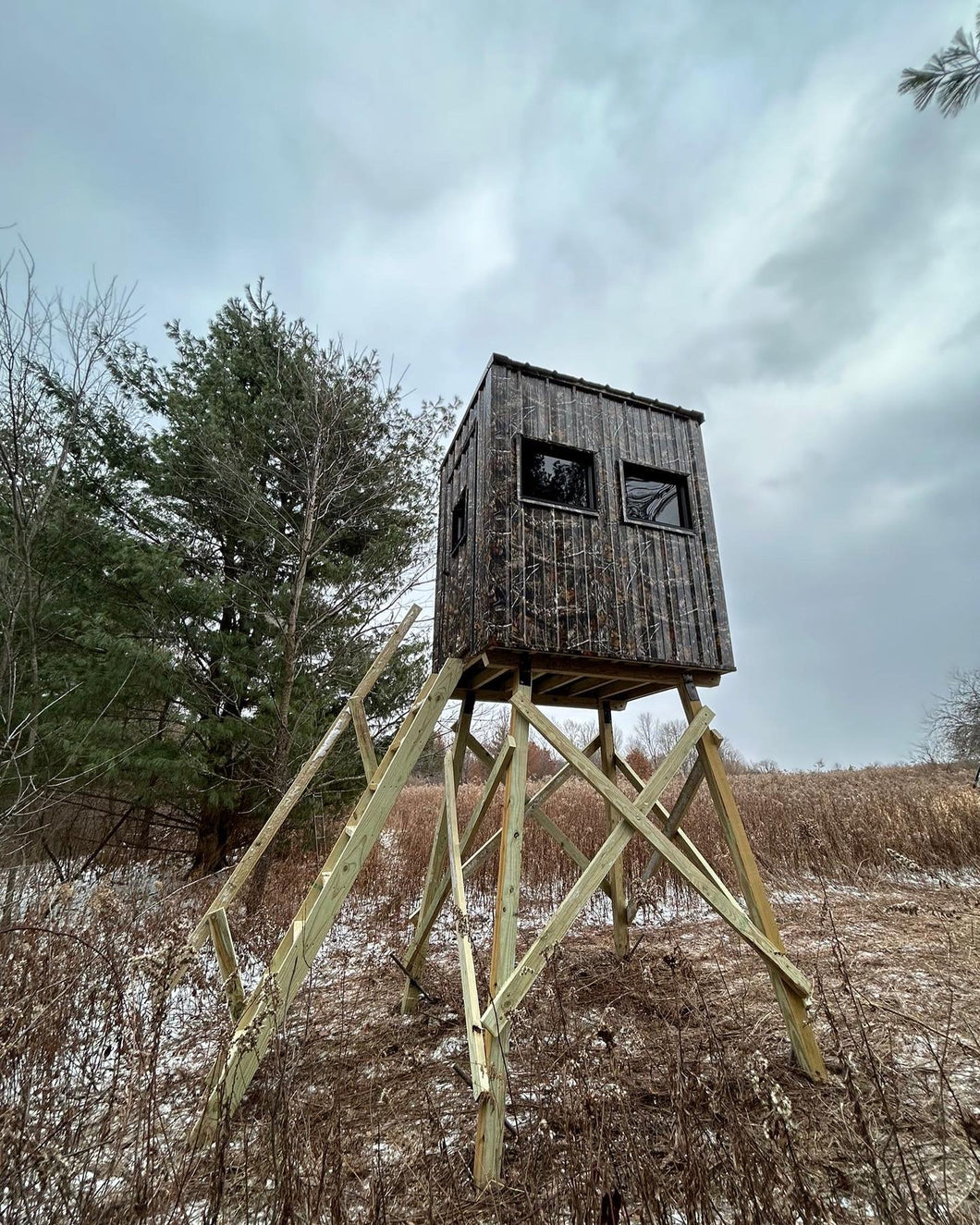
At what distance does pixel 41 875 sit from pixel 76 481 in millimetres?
6128

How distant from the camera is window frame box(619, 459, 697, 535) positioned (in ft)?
17.3

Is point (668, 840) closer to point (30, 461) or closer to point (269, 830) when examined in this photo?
point (269, 830)

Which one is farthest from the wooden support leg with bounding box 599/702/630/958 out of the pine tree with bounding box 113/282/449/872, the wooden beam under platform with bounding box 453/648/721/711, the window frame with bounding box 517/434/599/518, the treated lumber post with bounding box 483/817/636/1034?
the pine tree with bounding box 113/282/449/872

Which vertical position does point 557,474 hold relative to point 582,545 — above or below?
above

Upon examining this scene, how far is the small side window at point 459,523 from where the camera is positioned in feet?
19.1

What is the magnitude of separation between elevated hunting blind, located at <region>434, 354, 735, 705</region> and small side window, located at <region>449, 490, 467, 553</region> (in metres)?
0.04

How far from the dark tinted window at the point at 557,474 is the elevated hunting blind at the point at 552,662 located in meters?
0.01

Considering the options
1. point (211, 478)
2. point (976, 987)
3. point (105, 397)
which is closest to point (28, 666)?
point (211, 478)

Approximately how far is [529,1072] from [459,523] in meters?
5.08

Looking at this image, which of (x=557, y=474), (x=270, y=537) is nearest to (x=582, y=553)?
(x=557, y=474)

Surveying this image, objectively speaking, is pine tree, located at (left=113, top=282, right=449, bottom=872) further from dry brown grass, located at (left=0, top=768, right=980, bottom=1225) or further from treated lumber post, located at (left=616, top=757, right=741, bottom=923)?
treated lumber post, located at (left=616, top=757, right=741, bottom=923)

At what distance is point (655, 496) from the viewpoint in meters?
5.57

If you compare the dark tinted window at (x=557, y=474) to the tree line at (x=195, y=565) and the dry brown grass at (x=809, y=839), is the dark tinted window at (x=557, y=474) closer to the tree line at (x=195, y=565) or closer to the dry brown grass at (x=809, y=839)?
the tree line at (x=195, y=565)

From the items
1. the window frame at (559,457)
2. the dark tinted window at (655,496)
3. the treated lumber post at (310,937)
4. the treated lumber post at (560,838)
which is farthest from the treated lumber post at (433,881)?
the dark tinted window at (655,496)
